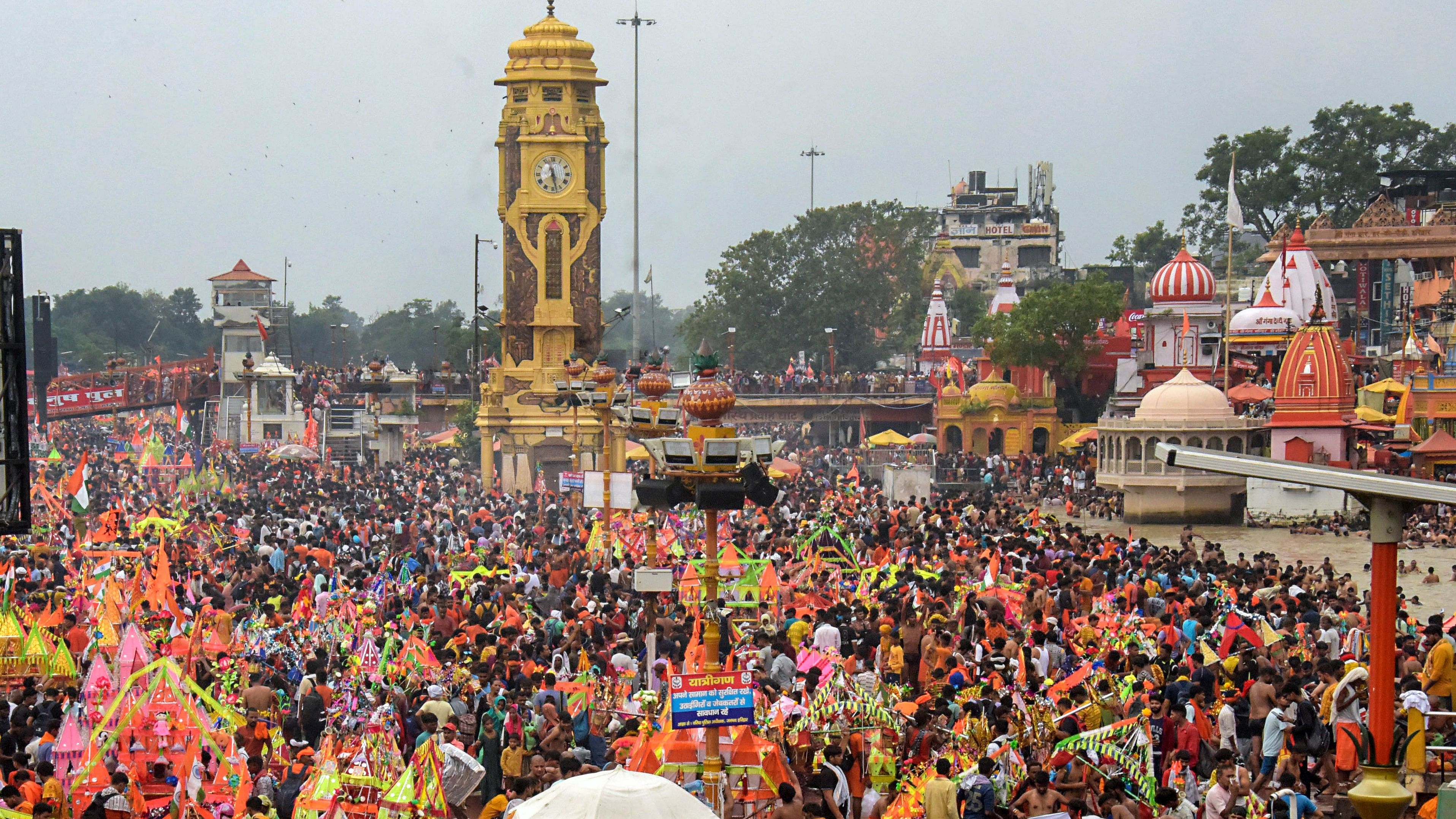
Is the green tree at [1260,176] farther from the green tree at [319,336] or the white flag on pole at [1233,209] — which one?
the green tree at [319,336]

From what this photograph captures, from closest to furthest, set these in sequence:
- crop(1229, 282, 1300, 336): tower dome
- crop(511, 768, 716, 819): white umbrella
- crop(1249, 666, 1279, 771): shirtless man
Result: crop(511, 768, 716, 819): white umbrella, crop(1249, 666, 1279, 771): shirtless man, crop(1229, 282, 1300, 336): tower dome

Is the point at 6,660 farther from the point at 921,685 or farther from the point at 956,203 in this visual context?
the point at 956,203

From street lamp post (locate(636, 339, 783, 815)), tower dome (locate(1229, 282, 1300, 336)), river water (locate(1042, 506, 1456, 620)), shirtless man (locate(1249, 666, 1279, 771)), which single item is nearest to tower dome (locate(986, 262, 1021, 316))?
tower dome (locate(1229, 282, 1300, 336))

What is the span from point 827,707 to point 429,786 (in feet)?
10.6

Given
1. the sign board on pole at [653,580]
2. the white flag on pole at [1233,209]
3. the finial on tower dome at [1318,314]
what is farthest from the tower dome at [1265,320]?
the sign board on pole at [653,580]

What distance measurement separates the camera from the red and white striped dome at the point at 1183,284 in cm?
5203

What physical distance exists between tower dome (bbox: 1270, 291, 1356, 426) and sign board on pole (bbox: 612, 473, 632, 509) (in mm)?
18947

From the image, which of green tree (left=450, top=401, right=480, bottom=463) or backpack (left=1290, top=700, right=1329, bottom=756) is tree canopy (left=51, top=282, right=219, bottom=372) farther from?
backpack (left=1290, top=700, right=1329, bottom=756)

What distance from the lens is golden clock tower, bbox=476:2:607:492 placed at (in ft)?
140

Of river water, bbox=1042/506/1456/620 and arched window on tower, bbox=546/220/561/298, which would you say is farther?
arched window on tower, bbox=546/220/561/298

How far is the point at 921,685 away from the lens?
52.2 feet

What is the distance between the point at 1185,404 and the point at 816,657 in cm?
2408

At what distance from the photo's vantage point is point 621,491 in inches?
873

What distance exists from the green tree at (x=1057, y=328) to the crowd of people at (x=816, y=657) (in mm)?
26130
